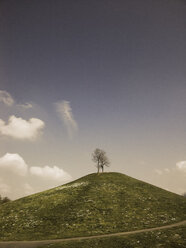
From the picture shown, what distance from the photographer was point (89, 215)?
105 ft

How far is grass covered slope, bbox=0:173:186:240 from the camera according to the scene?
84.9 feet

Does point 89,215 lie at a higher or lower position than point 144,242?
higher

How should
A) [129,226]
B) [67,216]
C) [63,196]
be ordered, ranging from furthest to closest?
[63,196], [67,216], [129,226]

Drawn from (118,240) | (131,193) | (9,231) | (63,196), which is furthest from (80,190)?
(118,240)

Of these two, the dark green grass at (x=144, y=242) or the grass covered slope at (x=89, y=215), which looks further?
the grass covered slope at (x=89, y=215)

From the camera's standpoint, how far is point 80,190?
4988 centimetres

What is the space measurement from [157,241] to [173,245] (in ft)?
5.67

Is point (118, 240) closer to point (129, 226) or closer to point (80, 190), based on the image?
point (129, 226)

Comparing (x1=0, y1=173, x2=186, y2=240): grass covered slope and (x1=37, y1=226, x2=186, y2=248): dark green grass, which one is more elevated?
(x1=0, y1=173, x2=186, y2=240): grass covered slope

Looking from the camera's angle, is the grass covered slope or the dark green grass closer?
the dark green grass

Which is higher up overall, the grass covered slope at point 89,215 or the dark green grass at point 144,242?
the grass covered slope at point 89,215

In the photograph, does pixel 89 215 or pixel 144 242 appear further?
pixel 89 215

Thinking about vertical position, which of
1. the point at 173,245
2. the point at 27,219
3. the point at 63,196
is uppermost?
the point at 63,196

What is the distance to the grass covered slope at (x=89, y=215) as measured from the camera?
1019 inches
